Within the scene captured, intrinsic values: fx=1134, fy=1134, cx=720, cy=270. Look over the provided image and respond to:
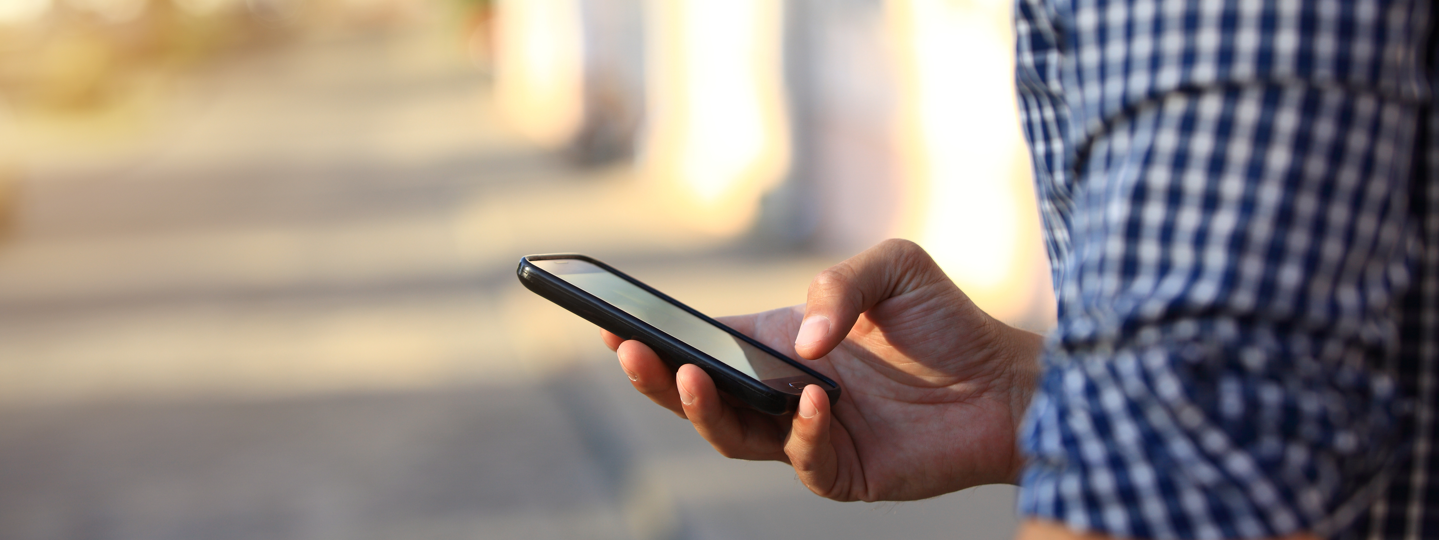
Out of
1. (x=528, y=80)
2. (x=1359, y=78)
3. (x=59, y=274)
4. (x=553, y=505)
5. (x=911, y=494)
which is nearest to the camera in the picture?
(x=1359, y=78)

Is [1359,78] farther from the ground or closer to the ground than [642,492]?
farther from the ground

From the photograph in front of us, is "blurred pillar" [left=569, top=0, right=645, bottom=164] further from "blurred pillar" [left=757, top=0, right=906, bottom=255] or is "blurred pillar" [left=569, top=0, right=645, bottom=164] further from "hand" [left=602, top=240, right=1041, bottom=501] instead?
"hand" [left=602, top=240, right=1041, bottom=501]

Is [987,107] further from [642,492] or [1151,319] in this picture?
[1151,319]

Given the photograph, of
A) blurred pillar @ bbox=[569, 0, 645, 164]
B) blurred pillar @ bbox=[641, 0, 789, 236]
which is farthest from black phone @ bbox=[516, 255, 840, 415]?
blurred pillar @ bbox=[569, 0, 645, 164]

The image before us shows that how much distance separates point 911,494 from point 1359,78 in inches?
33.3

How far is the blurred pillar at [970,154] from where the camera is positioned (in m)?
4.30

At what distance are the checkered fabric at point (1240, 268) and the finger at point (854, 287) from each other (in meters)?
0.49

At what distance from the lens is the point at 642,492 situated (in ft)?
12.8

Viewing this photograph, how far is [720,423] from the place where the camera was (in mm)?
1323

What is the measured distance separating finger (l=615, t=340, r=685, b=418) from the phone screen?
0.14 feet

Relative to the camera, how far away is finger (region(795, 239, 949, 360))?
1.18m

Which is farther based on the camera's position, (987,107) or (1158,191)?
(987,107)

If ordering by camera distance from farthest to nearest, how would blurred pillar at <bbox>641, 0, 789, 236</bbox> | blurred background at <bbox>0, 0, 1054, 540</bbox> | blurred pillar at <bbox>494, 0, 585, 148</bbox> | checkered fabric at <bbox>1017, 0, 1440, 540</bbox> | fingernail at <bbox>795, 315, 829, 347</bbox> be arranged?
1. blurred pillar at <bbox>494, 0, 585, 148</bbox>
2. blurred pillar at <bbox>641, 0, 789, 236</bbox>
3. blurred background at <bbox>0, 0, 1054, 540</bbox>
4. fingernail at <bbox>795, 315, 829, 347</bbox>
5. checkered fabric at <bbox>1017, 0, 1440, 540</bbox>

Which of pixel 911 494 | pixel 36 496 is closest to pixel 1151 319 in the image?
pixel 911 494
